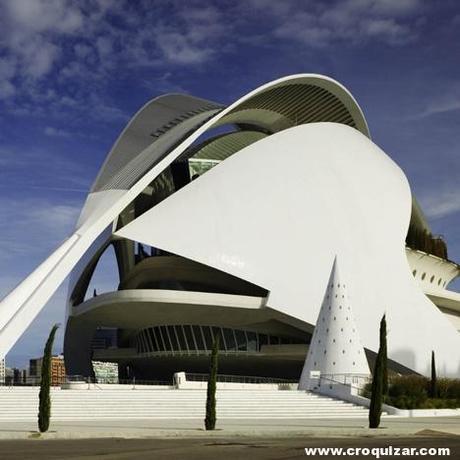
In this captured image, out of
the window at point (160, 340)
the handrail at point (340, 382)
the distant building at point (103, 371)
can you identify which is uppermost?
the window at point (160, 340)

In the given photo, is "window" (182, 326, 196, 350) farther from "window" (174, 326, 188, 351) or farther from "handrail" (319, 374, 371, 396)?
"handrail" (319, 374, 371, 396)

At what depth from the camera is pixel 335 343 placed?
30.5 metres

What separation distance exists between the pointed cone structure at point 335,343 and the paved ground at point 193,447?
1300 cm

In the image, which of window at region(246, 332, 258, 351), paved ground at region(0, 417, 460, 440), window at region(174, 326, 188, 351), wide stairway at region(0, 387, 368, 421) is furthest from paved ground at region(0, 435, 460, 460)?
window at region(174, 326, 188, 351)

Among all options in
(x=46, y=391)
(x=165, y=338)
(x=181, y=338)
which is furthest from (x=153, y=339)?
(x=46, y=391)

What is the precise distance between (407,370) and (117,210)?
15.7 meters

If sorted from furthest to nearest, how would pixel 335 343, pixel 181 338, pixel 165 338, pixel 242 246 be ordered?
pixel 165 338, pixel 181 338, pixel 242 246, pixel 335 343

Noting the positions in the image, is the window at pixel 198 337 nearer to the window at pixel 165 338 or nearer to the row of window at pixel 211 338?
the row of window at pixel 211 338

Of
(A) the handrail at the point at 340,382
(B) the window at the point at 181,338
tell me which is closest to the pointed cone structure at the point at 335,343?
(A) the handrail at the point at 340,382

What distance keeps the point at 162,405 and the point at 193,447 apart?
10.7m

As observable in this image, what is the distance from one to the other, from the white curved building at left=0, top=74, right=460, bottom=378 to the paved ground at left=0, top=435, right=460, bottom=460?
13382 millimetres

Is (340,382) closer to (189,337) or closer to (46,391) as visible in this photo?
(189,337)

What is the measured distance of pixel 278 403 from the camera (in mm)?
26062

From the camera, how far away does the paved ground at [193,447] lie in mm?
12227
